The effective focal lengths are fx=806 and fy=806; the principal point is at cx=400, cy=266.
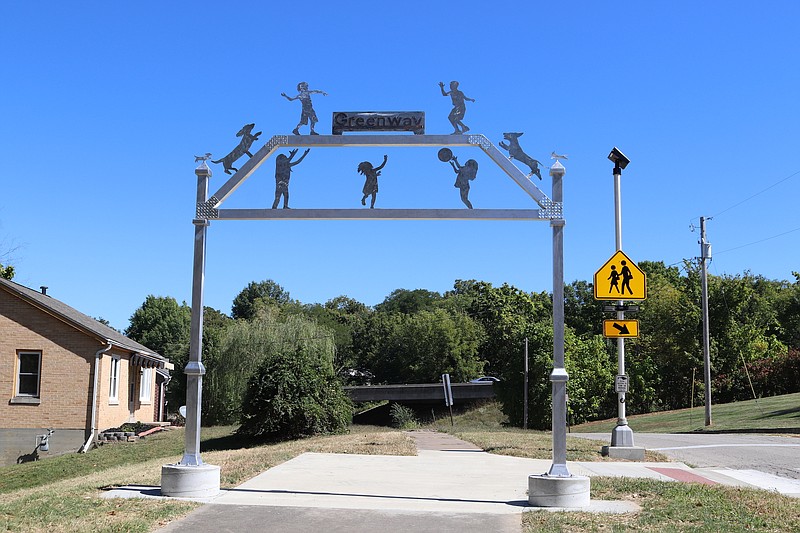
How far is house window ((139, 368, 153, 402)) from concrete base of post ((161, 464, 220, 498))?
23.9 metres

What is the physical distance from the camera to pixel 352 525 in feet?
26.7

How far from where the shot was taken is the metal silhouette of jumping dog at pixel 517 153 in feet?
35.1

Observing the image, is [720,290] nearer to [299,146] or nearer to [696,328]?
[696,328]

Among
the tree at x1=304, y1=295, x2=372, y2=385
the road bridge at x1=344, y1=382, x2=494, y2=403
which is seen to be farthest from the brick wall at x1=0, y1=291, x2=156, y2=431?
the tree at x1=304, y1=295, x2=372, y2=385

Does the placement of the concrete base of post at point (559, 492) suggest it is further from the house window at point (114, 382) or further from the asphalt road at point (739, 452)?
→ the house window at point (114, 382)

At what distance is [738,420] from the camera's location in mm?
32438

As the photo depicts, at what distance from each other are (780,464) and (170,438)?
1744cm

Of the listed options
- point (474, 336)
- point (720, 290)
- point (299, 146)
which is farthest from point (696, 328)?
point (299, 146)

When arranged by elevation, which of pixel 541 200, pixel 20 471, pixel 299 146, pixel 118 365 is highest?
pixel 299 146

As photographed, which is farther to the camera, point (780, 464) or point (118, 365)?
point (118, 365)

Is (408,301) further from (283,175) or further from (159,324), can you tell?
(283,175)

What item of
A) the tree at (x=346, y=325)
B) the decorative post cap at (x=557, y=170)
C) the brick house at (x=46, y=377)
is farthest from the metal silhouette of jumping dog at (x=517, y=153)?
the tree at (x=346, y=325)

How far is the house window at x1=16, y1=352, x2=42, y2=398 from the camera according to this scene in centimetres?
2536

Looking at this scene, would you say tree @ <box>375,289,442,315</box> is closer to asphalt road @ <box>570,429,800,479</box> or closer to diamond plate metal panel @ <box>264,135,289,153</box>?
asphalt road @ <box>570,429,800,479</box>
